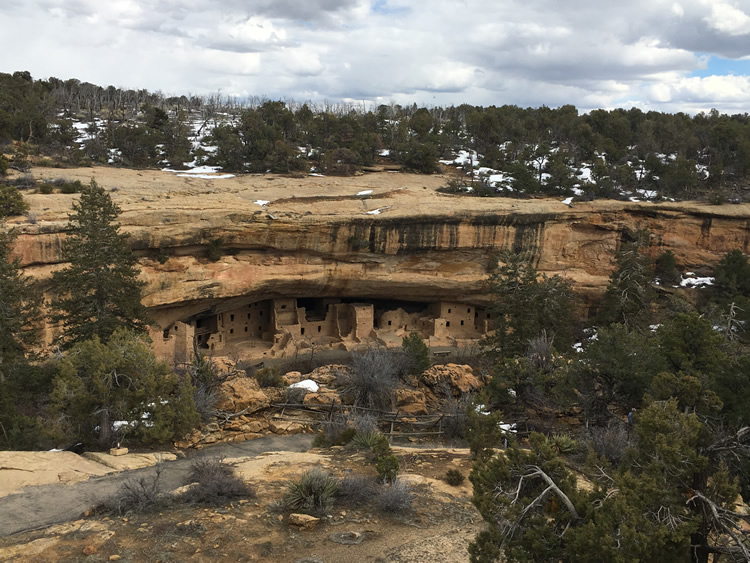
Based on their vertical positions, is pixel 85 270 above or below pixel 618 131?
below

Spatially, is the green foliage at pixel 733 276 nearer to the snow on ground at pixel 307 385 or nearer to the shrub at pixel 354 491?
the snow on ground at pixel 307 385

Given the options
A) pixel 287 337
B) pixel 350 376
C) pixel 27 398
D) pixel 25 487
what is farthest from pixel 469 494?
pixel 287 337

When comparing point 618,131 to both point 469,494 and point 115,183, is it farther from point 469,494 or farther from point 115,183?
point 469,494

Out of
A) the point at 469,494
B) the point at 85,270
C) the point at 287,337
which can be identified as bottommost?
the point at 287,337

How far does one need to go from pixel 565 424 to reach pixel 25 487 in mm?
12340

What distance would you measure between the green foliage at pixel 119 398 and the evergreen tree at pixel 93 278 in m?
3.28

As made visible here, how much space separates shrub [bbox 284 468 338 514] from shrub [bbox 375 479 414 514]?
73cm

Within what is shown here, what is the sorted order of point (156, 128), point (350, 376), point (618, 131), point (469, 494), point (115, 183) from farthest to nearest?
point (618, 131) → point (156, 128) → point (115, 183) → point (350, 376) → point (469, 494)

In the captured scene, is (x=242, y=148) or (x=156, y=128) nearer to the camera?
(x=242, y=148)

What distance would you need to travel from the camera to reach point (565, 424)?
16.6 meters

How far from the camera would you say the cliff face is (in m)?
21.5

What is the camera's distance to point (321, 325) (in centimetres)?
2752

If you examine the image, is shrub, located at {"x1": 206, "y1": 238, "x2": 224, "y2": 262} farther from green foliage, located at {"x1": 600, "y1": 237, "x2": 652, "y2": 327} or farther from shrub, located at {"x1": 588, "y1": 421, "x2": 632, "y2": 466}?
green foliage, located at {"x1": 600, "y1": 237, "x2": 652, "y2": 327}

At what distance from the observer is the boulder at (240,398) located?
623 inches
